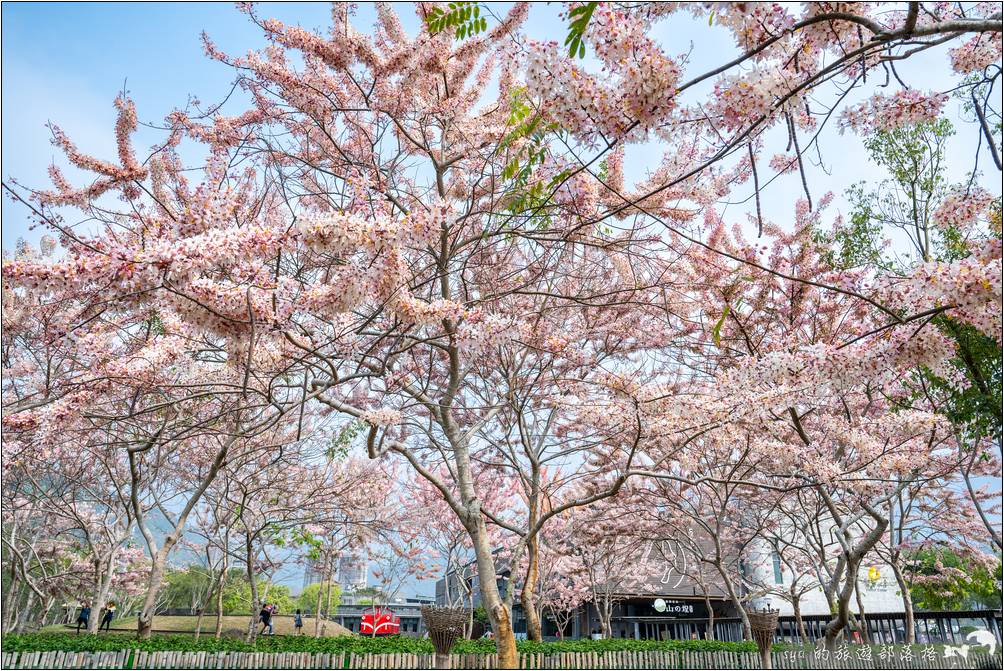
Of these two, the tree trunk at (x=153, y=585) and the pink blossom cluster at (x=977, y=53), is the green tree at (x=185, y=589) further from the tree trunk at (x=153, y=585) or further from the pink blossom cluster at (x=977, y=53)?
the pink blossom cluster at (x=977, y=53)

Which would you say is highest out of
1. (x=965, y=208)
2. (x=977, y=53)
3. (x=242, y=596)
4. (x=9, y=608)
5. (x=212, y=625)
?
(x=977, y=53)

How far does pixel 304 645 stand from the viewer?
26.3 feet

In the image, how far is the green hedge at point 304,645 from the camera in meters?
6.99

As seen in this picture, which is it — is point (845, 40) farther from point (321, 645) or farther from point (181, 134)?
point (321, 645)

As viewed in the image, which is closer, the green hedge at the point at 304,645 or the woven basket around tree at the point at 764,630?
the green hedge at the point at 304,645

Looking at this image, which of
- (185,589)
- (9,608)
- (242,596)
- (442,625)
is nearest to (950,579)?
(442,625)

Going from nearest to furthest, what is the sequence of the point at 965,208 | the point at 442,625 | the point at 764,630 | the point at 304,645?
the point at 965,208 < the point at 442,625 < the point at 764,630 < the point at 304,645

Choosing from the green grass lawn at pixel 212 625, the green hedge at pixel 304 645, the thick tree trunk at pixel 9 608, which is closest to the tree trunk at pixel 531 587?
the green hedge at pixel 304 645

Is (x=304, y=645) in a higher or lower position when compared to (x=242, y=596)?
higher

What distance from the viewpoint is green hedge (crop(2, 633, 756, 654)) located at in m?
6.99

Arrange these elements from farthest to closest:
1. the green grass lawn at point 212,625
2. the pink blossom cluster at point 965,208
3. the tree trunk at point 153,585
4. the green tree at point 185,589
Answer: the green tree at point 185,589 → the green grass lawn at point 212,625 → the tree trunk at point 153,585 → the pink blossom cluster at point 965,208

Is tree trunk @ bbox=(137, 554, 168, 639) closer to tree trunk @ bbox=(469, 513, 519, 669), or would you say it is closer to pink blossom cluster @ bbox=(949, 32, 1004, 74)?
tree trunk @ bbox=(469, 513, 519, 669)

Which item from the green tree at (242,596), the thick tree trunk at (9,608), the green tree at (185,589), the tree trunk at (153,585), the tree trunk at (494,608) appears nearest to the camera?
the tree trunk at (494,608)

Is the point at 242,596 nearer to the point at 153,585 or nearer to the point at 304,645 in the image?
the point at 304,645
